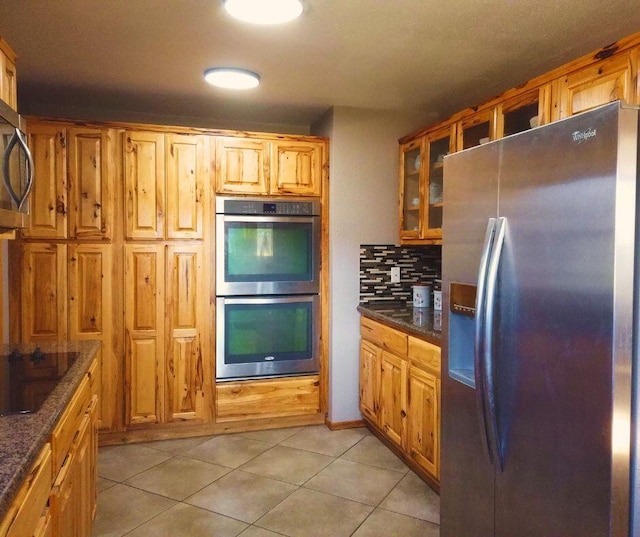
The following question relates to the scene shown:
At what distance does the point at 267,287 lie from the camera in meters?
3.47

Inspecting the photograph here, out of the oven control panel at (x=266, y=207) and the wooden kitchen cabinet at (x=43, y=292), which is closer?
the wooden kitchen cabinet at (x=43, y=292)

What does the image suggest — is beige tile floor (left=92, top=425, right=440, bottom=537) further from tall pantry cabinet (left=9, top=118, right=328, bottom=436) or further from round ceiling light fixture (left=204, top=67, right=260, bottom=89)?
round ceiling light fixture (left=204, top=67, right=260, bottom=89)

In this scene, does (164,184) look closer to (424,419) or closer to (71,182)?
(71,182)

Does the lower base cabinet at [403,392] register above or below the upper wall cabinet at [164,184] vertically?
below

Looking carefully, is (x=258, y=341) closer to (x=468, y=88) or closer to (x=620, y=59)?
(x=468, y=88)

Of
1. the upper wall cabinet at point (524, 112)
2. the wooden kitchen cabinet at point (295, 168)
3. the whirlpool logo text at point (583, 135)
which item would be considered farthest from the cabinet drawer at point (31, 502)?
the wooden kitchen cabinet at point (295, 168)

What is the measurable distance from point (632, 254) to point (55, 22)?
2422mm

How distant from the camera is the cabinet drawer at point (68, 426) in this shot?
1421 mm

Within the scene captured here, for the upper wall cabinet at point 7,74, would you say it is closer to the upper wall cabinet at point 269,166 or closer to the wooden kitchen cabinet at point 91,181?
the wooden kitchen cabinet at point 91,181

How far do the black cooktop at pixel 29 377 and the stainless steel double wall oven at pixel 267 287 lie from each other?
140cm

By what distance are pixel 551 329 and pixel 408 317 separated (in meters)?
1.61

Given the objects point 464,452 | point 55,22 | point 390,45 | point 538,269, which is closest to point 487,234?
point 538,269

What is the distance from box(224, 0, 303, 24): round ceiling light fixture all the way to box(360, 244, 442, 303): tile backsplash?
73.5 inches

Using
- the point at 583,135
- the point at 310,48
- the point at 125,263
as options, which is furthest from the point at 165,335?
the point at 583,135
